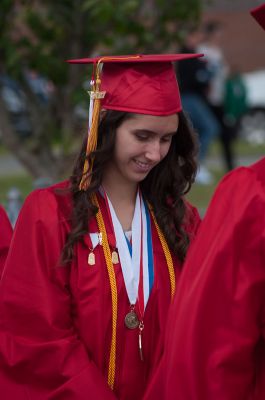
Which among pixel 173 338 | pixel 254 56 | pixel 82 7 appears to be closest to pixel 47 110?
pixel 82 7

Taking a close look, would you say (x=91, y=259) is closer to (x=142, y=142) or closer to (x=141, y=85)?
(x=142, y=142)

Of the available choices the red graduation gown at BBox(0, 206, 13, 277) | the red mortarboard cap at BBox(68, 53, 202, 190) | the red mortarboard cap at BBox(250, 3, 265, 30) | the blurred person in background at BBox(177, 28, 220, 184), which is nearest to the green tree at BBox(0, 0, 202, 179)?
the red graduation gown at BBox(0, 206, 13, 277)

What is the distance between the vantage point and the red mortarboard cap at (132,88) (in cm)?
336

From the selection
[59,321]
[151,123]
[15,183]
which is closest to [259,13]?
[151,123]

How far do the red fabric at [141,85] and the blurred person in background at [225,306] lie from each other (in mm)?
745

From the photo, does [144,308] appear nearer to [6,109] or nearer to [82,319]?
[82,319]

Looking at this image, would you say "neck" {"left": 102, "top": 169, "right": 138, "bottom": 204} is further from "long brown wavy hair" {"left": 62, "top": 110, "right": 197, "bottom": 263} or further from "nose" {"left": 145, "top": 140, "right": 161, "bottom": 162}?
"nose" {"left": 145, "top": 140, "right": 161, "bottom": 162}

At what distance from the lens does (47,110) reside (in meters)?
6.36

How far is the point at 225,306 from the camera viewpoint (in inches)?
102

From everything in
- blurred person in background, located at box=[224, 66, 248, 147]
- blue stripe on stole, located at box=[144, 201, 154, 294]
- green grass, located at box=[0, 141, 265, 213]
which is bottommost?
green grass, located at box=[0, 141, 265, 213]

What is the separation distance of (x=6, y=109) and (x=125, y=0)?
1234 millimetres

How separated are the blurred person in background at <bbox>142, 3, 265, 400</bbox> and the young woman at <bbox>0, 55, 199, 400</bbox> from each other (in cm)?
65

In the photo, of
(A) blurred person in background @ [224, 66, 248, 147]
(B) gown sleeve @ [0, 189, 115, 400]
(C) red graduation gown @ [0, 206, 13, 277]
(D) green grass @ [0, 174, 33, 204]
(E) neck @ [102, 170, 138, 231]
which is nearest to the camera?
(B) gown sleeve @ [0, 189, 115, 400]

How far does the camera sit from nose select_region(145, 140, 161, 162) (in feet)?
10.9
